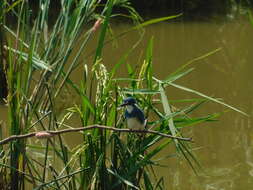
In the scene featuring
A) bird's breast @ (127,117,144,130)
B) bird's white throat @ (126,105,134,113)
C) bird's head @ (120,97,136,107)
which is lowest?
bird's breast @ (127,117,144,130)

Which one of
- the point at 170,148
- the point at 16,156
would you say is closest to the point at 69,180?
the point at 16,156

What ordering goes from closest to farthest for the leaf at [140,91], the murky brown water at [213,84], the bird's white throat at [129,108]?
the leaf at [140,91]
the bird's white throat at [129,108]
the murky brown water at [213,84]

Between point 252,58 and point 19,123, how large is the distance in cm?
507

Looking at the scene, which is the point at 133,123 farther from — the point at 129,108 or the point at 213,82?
the point at 213,82

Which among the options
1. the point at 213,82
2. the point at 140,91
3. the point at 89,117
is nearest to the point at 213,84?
the point at 213,82

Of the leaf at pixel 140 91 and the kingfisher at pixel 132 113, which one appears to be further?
the kingfisher at pixel 132 113

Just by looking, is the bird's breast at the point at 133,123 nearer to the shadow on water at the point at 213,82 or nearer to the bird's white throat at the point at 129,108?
the bird's white throat at the point at 129,108

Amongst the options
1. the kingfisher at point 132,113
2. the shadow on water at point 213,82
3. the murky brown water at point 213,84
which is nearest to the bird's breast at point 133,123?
the kingfisher at point 132,113

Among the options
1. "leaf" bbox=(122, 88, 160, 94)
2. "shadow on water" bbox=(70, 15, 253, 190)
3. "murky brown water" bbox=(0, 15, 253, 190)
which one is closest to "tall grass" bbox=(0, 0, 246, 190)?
"leaf" bbox=(122, 88, 160, 94)

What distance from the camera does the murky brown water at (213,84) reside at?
4.41m

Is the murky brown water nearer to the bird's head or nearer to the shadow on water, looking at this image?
the shadow on water

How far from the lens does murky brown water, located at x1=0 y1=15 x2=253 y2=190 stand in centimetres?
441

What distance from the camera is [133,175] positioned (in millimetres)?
2863

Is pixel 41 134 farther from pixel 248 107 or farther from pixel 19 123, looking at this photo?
pixel 248 107
